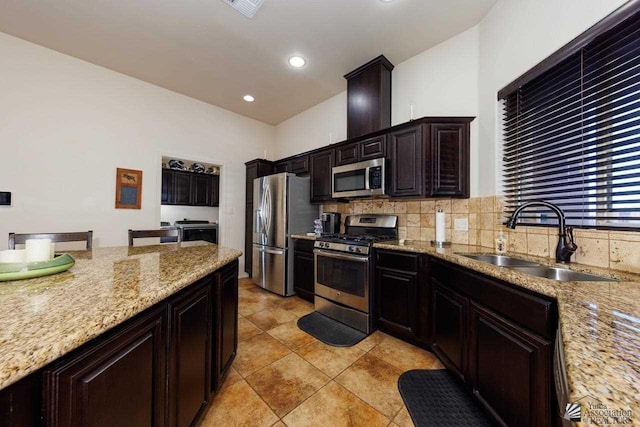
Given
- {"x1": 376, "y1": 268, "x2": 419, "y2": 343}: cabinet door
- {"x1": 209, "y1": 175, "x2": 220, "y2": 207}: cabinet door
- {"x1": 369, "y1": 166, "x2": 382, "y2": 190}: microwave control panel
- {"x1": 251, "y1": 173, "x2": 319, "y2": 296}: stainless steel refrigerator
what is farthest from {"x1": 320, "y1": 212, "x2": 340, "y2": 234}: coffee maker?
{"x1": 209, "y1": 175, "x2": 220, "y2": 207}: cabinet door

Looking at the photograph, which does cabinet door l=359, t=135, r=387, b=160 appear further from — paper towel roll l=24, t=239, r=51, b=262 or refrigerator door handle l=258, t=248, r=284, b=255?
paper towel roll l=24, t=239, r=51, b=262

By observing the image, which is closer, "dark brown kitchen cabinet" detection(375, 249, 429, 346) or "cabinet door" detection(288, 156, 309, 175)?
"dark brown kitchen cabinet" detection(375, 249, 429, 346)

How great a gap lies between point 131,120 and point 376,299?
3771 mm

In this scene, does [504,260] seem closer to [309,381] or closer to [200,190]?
[309,381]

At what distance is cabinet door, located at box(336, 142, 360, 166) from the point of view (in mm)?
2861

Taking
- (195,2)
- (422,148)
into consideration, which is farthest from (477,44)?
(195,2)

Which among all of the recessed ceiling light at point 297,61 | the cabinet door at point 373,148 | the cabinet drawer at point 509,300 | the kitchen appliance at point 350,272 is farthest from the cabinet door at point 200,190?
the cabinet drawer at point 509,300

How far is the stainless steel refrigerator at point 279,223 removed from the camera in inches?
130

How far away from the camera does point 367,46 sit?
2568mm

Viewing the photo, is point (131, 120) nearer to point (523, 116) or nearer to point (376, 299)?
point (376, 299)

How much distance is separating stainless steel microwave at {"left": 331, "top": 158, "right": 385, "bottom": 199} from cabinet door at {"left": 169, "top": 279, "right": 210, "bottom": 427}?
72.9 inches

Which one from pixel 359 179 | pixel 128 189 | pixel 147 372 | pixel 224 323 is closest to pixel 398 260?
pixel 359 179

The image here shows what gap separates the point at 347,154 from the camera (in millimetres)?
2963

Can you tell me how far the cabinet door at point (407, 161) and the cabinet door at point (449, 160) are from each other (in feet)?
0.29
